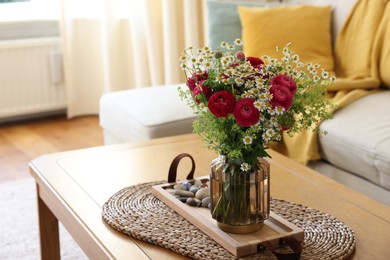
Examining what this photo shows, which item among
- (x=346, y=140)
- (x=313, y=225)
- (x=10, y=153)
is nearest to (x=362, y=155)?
(x=346, y=140)

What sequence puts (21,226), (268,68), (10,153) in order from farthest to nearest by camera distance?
(10,153), (21,226), (268,68)

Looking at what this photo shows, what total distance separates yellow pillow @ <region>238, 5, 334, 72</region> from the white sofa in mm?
124

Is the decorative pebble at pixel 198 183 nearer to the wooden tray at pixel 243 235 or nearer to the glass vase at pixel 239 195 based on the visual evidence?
the wooden tray at pixel 243 235

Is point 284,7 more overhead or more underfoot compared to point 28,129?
more overhead

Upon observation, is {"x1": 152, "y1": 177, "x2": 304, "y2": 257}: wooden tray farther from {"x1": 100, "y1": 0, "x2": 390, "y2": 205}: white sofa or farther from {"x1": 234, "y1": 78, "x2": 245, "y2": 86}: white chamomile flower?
{"x1": 100, "y1": 0, "x2": 390, "y2": 205}: white sofa

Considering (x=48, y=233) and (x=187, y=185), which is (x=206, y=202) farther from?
(x=48, y=233)

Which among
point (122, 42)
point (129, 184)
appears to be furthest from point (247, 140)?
point (122, 42)

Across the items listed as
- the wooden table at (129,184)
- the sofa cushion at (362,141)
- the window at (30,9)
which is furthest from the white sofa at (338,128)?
the window at (30,9)

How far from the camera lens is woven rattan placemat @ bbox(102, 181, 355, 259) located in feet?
4.77

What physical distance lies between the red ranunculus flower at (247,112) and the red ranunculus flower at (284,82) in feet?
0.21

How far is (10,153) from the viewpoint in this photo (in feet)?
11.9

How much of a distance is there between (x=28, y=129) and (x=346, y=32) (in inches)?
79.2

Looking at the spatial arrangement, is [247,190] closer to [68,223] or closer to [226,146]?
[226,146]

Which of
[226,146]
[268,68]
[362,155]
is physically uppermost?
[268,68]
